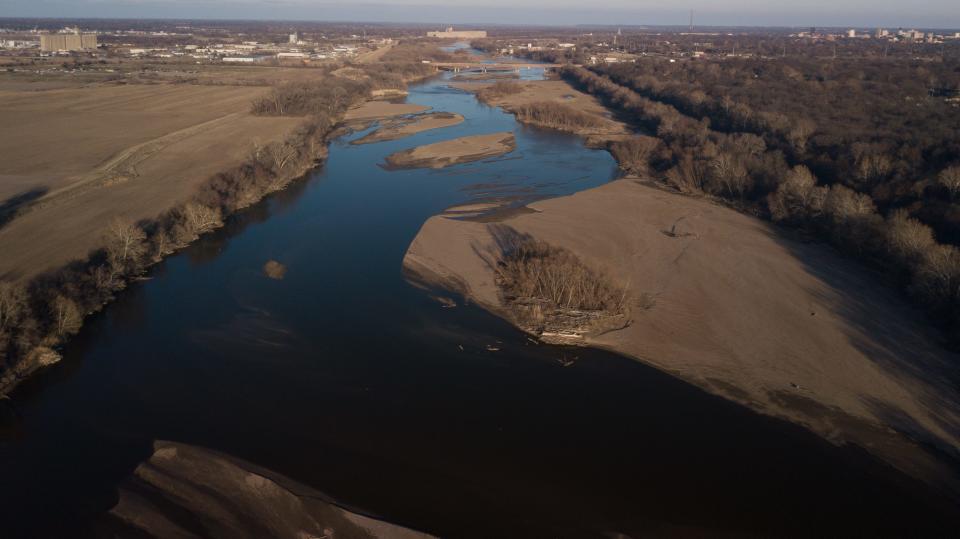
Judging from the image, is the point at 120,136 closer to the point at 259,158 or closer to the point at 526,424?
the point at 259,158

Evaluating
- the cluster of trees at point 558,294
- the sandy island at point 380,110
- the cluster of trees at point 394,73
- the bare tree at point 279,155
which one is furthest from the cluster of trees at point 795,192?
the cluster of trees at point 394,73

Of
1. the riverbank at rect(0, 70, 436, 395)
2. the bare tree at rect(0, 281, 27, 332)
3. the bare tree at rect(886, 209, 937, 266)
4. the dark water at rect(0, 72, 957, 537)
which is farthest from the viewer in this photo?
the bare tree at rect(886, 209, 937, 266)

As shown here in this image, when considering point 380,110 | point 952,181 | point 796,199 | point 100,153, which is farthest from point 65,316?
point 380,110

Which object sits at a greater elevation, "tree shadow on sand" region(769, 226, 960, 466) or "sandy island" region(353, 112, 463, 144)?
"sandy island" region(353, 112, 463, 144)

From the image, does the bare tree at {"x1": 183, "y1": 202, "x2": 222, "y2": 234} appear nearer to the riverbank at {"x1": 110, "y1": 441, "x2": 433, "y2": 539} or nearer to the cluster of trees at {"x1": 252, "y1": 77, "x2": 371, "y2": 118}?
the riverbank at {"x1": 110, "y1": 441, "x2": 433, "y2": 539}

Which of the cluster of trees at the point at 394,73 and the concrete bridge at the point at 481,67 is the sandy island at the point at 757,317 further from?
the concrete bridge at the point at 481,67

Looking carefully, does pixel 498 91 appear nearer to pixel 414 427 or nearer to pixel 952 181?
pixel 952 181

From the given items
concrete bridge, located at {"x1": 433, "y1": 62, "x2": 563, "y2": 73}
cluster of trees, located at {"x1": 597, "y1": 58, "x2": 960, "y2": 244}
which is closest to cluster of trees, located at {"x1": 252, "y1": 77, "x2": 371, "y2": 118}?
cluster of trees, located at {"x1": 597, "y1": 58, "x2": 960, "y2": 244}
